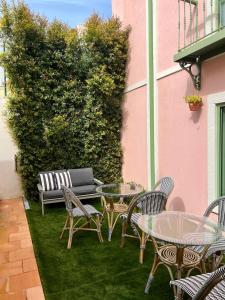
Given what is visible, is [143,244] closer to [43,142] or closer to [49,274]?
[49,274]

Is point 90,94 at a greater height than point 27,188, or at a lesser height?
greater

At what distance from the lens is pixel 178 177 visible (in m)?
6.00

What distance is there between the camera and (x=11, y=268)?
13.7 feet

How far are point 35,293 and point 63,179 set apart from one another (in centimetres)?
442

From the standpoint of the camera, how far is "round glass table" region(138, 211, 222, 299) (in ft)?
10.2

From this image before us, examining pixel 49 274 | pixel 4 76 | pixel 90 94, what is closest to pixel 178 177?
pixel 49 274

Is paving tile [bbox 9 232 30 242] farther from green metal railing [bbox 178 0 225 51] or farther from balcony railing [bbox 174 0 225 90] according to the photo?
green metal railing [bbox 178 0 225 51]

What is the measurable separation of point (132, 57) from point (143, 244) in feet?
18.1

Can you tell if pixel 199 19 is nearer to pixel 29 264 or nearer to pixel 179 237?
pixel 179 237

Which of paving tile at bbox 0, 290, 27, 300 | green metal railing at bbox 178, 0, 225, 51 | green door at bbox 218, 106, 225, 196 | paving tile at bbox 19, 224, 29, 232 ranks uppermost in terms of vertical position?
green metal railing at bbox 178, 0, 225, 51

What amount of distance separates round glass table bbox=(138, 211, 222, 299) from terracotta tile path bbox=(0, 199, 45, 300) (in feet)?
4.68

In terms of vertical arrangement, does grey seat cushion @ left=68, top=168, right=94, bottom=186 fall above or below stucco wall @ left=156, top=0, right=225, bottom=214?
below

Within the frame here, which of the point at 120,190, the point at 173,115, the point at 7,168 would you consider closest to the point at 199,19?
the point at 173,115

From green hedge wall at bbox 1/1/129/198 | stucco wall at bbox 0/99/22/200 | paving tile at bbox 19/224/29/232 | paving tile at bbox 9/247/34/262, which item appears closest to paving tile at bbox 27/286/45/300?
paving tile at bbox 9/247/34/262
